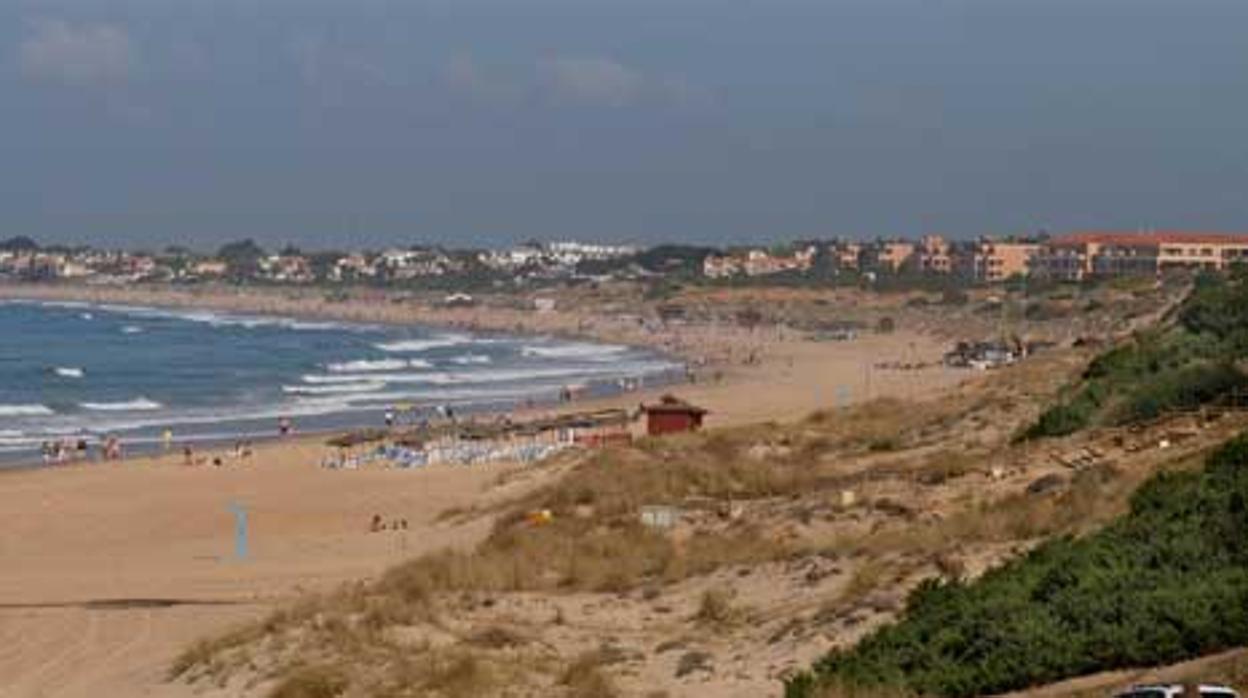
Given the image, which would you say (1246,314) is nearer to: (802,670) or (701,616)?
(701,616)

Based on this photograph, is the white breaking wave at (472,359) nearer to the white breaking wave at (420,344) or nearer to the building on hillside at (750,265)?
the white breaking wave at (420,344)

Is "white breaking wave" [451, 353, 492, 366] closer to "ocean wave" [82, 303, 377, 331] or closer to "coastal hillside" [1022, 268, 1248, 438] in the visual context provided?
"ocean wave" [82, 303, 377, 331]

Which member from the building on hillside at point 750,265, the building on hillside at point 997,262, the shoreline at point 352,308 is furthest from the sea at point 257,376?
the building on hillside at point 750,265

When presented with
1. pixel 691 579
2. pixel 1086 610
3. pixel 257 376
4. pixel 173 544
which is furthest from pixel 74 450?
pixel 1086 610

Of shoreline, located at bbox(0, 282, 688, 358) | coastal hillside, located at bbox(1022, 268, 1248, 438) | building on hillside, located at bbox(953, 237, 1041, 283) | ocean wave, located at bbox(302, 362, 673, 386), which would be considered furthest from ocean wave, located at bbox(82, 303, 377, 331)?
coastal hillside, located at bbox(1022, 268, 1248, 438)

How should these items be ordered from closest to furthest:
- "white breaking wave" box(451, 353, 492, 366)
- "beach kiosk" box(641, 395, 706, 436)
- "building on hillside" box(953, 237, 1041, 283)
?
"beach kiosk" box(641, 395, 706, 436) → "white breaking wave" box(451, 353, 492, 366) → "building on hillside" box(953, 237, 1041, 283)
